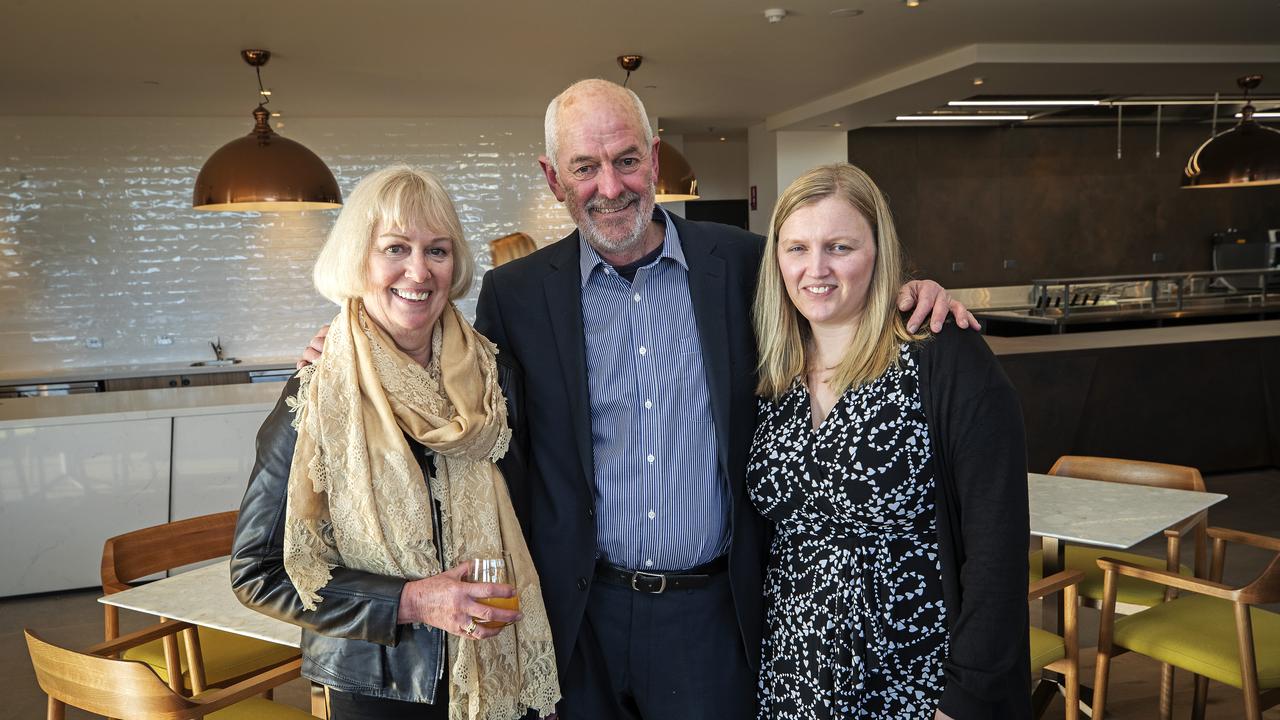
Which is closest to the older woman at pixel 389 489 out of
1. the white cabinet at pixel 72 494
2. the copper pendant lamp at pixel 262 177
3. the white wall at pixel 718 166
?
the copper pendant lamp at pixel 262 177

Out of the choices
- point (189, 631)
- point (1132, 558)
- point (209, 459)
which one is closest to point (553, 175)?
point (189, 631)

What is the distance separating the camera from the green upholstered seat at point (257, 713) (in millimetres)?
2367

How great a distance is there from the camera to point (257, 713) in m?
2.38

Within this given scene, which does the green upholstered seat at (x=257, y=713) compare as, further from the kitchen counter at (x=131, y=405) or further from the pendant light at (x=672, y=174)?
the pendant light at (x=672, y=174)

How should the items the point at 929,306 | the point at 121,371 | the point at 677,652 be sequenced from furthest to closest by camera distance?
the point at 121,371, the point at 677,652, the point at 929,306

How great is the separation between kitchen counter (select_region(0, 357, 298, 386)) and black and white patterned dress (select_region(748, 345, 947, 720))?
6365 millimetres

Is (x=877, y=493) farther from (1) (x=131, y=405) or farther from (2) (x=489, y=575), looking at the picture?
(1) (x=131, y=405)

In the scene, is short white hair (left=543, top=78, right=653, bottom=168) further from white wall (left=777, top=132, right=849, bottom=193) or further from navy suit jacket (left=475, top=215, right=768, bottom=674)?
white wall (left=777, top=132, right=849, bottom=193)

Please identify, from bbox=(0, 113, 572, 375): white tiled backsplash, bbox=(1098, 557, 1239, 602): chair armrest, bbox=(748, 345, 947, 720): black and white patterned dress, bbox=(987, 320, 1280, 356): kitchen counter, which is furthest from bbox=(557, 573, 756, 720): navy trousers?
bbox=(0, 113, 572, 375): white tiled backsplash

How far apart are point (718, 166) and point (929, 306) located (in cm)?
1001

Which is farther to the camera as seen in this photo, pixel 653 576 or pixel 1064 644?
pixel 1064 644

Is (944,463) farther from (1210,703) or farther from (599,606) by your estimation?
(1210,703)

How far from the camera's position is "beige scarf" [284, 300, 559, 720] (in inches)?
61.7

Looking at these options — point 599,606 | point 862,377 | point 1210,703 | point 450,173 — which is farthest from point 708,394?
point 450,173
